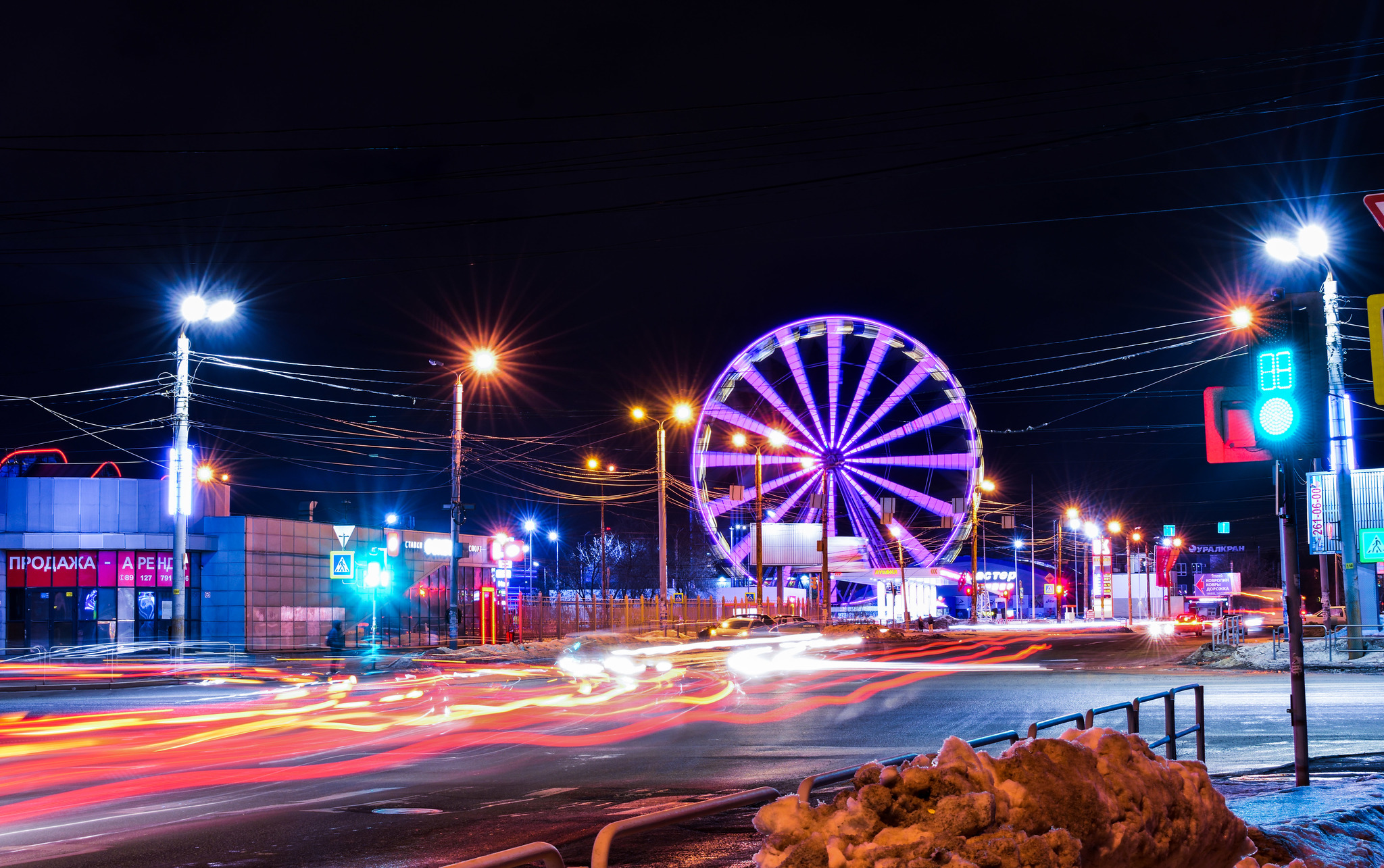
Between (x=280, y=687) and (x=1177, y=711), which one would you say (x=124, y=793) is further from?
(x=280, y=687)

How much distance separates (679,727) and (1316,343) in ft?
33.6

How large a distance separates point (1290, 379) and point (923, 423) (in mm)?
44407

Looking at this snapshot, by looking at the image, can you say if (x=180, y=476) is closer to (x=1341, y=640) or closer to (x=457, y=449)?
(x=457, y=449)

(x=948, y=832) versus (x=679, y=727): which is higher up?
(x=948, y=832)

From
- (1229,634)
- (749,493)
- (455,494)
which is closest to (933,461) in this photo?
(749,493)

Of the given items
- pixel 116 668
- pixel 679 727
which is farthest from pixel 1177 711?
pixel 116 668

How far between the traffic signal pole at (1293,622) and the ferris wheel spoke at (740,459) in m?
45.6

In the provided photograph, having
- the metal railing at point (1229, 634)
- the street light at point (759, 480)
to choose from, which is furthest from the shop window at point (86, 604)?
the metal railing at point (1229, 634)

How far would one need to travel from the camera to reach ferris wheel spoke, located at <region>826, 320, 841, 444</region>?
178 ft

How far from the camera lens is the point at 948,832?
172 inches

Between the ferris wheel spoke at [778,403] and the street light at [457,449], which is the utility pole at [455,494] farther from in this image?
the ferris wheel spoke at [778,403]

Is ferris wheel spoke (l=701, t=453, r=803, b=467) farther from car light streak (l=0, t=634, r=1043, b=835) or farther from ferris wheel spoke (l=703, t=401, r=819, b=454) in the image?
car light streak (l=0, t=634, r=1043, b=835)

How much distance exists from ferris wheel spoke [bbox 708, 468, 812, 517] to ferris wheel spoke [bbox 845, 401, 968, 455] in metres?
3.26

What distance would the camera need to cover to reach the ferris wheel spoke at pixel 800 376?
5453cm
